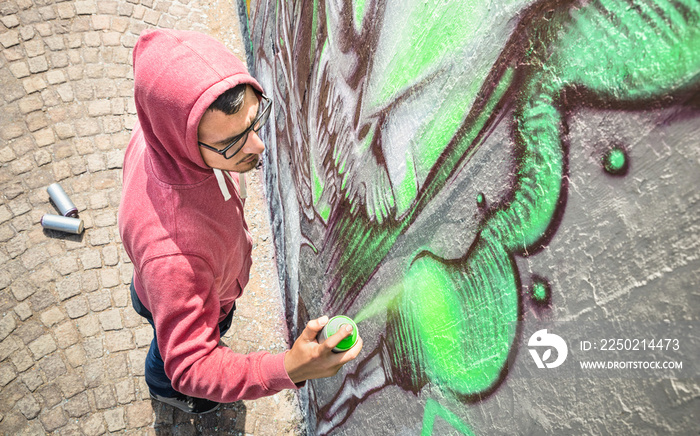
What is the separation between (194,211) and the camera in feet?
5.87

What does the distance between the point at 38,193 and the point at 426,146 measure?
12.1 ft

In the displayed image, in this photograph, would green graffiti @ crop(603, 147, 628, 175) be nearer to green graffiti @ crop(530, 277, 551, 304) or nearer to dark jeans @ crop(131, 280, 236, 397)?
green graffiti @ crop(530, 277, 551, 304)

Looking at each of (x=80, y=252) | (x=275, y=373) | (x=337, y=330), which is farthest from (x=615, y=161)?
(x=80, y=252)

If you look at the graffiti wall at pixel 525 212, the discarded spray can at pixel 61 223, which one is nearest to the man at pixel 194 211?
the graffiti wall at pixel 525 212

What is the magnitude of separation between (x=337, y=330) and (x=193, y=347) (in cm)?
52

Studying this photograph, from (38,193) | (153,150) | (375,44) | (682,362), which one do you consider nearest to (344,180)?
(375,44)

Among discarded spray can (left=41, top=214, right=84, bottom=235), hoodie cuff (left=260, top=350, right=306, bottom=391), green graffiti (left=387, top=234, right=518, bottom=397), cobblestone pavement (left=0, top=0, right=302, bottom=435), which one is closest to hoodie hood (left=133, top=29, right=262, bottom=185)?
hoodie cuff (left=260, top=350, right=306, bottom=391)

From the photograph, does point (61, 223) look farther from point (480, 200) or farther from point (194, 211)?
point (480, 200)

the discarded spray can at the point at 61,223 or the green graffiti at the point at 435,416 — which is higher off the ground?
the green graffiti at the point at 435,416

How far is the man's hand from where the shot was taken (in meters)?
1.56

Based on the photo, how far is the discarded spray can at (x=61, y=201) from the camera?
3.62 metres

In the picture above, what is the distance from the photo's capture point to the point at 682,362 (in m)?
0.81

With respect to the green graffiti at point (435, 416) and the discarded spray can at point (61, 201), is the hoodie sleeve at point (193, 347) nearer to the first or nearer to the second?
the green graffiti at point (435, 416)

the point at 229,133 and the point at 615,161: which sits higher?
the point at 615,161
